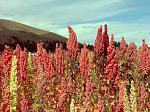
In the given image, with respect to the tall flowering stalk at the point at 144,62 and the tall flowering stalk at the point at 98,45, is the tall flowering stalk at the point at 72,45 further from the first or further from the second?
the tall flowering stalk at the point at 144,62

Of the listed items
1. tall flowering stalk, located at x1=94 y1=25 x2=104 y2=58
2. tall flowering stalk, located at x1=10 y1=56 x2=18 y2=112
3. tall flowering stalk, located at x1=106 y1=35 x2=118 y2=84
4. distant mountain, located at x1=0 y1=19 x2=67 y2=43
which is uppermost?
distant mountain, located at x1=0 y1=19 x2=67 y2=43

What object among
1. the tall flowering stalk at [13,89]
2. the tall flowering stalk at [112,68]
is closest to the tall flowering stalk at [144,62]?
the tall flowering stalk at [112,68]

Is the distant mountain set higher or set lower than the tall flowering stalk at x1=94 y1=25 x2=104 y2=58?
higher

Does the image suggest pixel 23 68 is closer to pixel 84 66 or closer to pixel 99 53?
pixel 84 66

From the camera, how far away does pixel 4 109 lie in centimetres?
1852

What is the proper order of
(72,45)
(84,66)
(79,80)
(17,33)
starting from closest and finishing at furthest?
(84,66) < (72,45) < (79,80) < (17,33)

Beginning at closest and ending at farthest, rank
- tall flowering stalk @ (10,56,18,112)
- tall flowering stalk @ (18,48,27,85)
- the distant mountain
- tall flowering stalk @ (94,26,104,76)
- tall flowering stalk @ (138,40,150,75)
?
1. tall flowering stalk @ (10,56,18,112)
2. tall flowering stalk @ (94,26,104,76)
3. tall flowering stalk @ (18,48,27,85)
4. tall flowering stalk @ (138,40,150,75)
5. the distant mountain

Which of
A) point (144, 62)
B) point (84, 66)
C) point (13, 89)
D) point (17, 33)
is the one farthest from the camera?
point (17, 33)

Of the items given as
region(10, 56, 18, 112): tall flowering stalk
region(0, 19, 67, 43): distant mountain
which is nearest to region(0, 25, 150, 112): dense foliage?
region(10, 56, 18, 112): tall flowering stalk

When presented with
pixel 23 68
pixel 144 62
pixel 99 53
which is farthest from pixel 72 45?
pixel 144 62

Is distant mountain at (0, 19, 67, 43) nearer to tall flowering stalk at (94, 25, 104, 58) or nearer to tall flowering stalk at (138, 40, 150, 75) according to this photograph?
tall flowering stalk at (138, 40, 150, 75)

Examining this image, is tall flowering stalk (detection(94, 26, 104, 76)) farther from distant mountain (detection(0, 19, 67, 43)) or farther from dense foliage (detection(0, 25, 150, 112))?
distant mountain (detection(0, 19, 67, 43))

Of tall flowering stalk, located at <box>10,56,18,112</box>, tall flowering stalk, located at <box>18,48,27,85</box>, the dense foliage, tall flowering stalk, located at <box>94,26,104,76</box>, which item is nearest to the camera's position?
the dense foliage

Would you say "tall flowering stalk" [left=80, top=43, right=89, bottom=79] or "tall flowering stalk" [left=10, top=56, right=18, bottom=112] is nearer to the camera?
"tall flowering stalk" [left=10, top=56, right=18, bottom=112]
